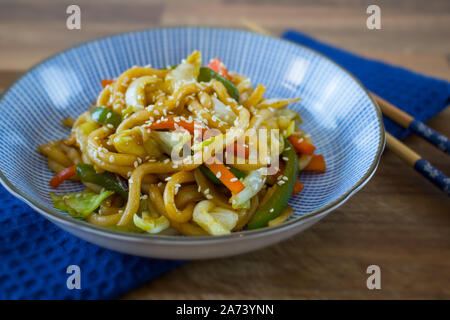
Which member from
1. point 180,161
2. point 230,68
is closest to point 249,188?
point 180,161

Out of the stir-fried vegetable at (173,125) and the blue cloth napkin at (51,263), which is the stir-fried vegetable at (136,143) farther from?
the blue cloth napkin at (51,263)

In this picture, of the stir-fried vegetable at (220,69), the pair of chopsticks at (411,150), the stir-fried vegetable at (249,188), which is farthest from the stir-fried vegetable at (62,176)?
the pair of chopsticks at (411,150)

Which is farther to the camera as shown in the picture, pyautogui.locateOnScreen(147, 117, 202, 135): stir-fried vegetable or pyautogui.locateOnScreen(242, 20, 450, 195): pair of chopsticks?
pyautogui.locateOnScreen(242, 20, 450, 195): pair of chopsticks

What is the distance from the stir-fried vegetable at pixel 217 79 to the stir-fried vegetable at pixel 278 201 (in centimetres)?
44

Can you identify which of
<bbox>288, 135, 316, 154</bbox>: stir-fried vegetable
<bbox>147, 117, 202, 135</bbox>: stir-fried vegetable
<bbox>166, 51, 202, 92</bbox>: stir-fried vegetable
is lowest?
<bbox>288, 135, 316, 154</bbox>: stir-fried vegetable

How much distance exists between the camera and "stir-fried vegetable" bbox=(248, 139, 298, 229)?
1.75 metres

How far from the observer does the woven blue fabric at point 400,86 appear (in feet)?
8.21

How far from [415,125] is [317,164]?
1.96 ft

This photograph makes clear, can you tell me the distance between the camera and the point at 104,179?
186cm

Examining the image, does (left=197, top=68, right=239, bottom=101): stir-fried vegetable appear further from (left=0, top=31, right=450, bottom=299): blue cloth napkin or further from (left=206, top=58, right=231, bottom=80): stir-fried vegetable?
(left=0, top=31, right=450, bottom=299): blue cloth napkin

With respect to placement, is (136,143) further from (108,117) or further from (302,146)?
(302,146)

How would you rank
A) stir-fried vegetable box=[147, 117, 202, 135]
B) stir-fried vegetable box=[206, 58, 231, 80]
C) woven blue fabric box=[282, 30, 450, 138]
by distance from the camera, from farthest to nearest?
woven blue fabric box=[282, 30, 450, 138] < stir-fried vegetable box=[206, 58, 231, 80] < stir-fried vegetable box=[147, 117, 202, 135]

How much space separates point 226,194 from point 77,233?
2.11 ft

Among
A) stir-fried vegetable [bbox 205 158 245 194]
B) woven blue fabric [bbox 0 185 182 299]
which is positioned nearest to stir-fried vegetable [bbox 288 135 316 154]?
stir-fried vegetable [bbox 205 158 245 194]
